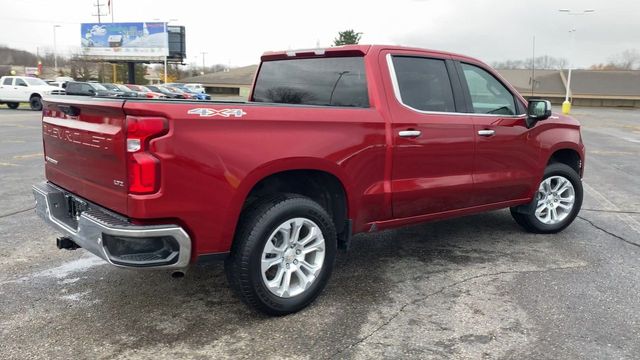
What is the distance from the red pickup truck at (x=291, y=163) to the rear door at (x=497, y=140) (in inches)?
0.6

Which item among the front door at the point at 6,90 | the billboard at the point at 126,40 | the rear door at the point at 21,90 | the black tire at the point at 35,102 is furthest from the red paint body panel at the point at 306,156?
the billboard at the point at 126,40

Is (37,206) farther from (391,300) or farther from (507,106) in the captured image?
(507,106)

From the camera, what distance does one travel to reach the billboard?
60.8m

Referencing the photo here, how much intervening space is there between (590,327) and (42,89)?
104 feet

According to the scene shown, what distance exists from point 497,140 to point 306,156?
7.25 ft

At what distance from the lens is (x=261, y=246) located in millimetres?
3508

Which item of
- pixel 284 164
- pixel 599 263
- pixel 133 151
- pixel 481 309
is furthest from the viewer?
pixel 599 263

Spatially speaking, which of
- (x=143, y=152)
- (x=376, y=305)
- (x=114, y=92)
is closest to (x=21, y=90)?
(x=114, y=92)

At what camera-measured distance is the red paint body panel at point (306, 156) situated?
315 cm

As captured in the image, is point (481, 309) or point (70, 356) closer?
point (70, 356)

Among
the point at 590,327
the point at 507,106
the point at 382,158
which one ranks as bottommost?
the point at 590,327

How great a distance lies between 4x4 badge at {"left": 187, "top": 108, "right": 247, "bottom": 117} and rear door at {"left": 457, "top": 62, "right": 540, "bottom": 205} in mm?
2397

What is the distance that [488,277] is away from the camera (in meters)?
4.61

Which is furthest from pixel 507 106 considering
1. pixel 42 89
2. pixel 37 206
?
pixel 42 89
